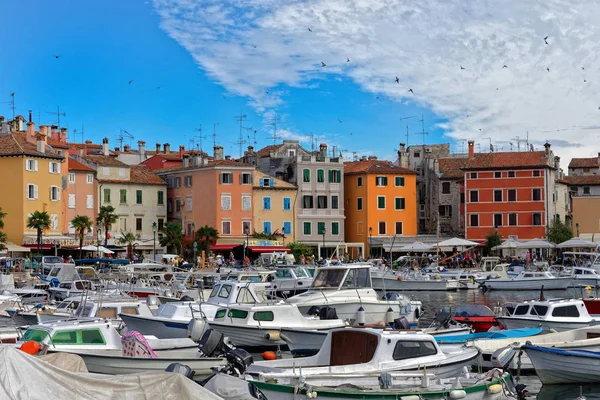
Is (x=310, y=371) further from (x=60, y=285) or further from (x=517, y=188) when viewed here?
(x=517, y=188)

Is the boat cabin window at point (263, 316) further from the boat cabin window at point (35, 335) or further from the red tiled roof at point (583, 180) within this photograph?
the red tiled roof at point (583, 180)

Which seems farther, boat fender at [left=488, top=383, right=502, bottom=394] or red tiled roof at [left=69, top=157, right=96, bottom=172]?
red tiled roof at [left=69, top=157, right=96, bottom=172]

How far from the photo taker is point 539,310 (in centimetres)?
2978

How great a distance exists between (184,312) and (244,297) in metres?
2.64

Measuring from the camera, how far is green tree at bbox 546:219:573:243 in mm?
82688

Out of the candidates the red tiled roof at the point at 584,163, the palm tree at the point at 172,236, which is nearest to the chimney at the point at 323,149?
the palm tree at the point at 172,236

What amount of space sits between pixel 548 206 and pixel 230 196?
96.2 feet

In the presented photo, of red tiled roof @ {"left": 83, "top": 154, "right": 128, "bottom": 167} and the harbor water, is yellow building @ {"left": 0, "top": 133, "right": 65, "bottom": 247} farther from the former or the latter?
the harbor water

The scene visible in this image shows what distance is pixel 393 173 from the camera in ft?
283

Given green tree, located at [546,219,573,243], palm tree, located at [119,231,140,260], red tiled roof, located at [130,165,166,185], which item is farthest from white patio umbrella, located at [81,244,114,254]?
green tree, located at [546,219,573,243]

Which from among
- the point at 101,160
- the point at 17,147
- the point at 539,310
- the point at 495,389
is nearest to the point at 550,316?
the point at 539,310

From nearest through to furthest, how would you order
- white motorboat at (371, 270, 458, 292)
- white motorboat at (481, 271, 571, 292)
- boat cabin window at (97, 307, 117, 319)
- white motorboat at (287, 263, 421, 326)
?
1. boat cabin window at (97, 307, 117, 319)
2. white motorboat at (287, 263, 421, 326)
3. white motorboat at (481, 271, 571, 292)
4. white motorboat at (371, 270, 458, 292)

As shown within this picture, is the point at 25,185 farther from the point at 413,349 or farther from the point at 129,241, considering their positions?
the point at 413,349

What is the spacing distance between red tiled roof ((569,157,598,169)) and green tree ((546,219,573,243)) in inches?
1247
